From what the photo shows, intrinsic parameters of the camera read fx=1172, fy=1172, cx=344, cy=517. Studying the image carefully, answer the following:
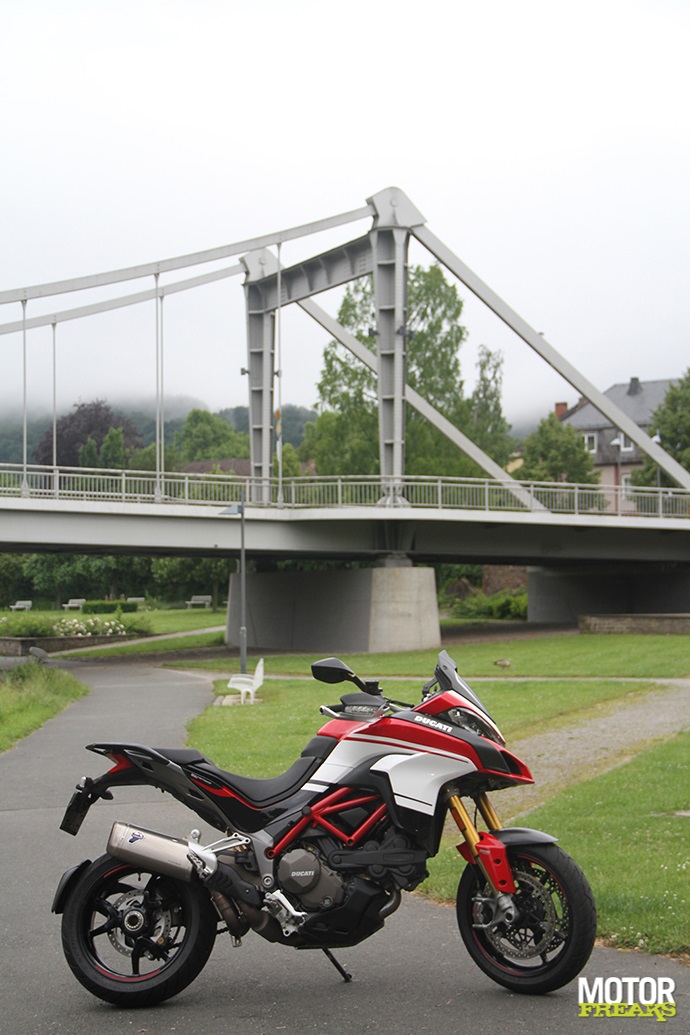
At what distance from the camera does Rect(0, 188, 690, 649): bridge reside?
3284 cm

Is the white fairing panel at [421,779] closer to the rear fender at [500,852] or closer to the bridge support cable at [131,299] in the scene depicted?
the rear fender at [500,852]

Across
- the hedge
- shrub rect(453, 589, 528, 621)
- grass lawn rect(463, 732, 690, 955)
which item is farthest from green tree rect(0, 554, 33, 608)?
grass lawn rect(463, 732, 690, 955)

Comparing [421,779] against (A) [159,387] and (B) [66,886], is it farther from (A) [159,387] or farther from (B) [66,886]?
(A) [159,387]

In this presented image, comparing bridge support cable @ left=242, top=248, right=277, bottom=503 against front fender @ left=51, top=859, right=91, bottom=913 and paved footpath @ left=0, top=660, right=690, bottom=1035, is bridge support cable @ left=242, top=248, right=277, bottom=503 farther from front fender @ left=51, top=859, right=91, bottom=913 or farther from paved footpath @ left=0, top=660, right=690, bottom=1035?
front fender @ left=51, top=859, right=91, bottom=913

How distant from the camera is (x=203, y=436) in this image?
381ft

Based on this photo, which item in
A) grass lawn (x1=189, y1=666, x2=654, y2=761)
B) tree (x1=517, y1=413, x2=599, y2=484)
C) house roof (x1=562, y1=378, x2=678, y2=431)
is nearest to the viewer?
grass lawn (x1=189, y1=666, x2=654, y2=761)

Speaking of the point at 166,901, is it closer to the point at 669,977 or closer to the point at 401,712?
the point at 401,712

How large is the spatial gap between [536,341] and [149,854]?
124 ft

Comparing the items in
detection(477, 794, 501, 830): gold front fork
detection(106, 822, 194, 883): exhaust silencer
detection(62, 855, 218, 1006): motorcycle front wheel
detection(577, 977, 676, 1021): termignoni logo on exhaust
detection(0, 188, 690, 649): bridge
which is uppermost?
detection(0, 188, 690, 649): bridge

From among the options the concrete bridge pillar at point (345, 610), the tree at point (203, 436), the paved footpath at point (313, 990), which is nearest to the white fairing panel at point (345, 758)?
the paved footpath at point (313, 990)

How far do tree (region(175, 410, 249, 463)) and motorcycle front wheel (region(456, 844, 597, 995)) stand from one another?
105083mm

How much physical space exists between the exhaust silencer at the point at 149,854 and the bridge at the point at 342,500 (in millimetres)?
27072

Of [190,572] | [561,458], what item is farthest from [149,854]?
[561,458]

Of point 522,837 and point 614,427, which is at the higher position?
point 614,427
